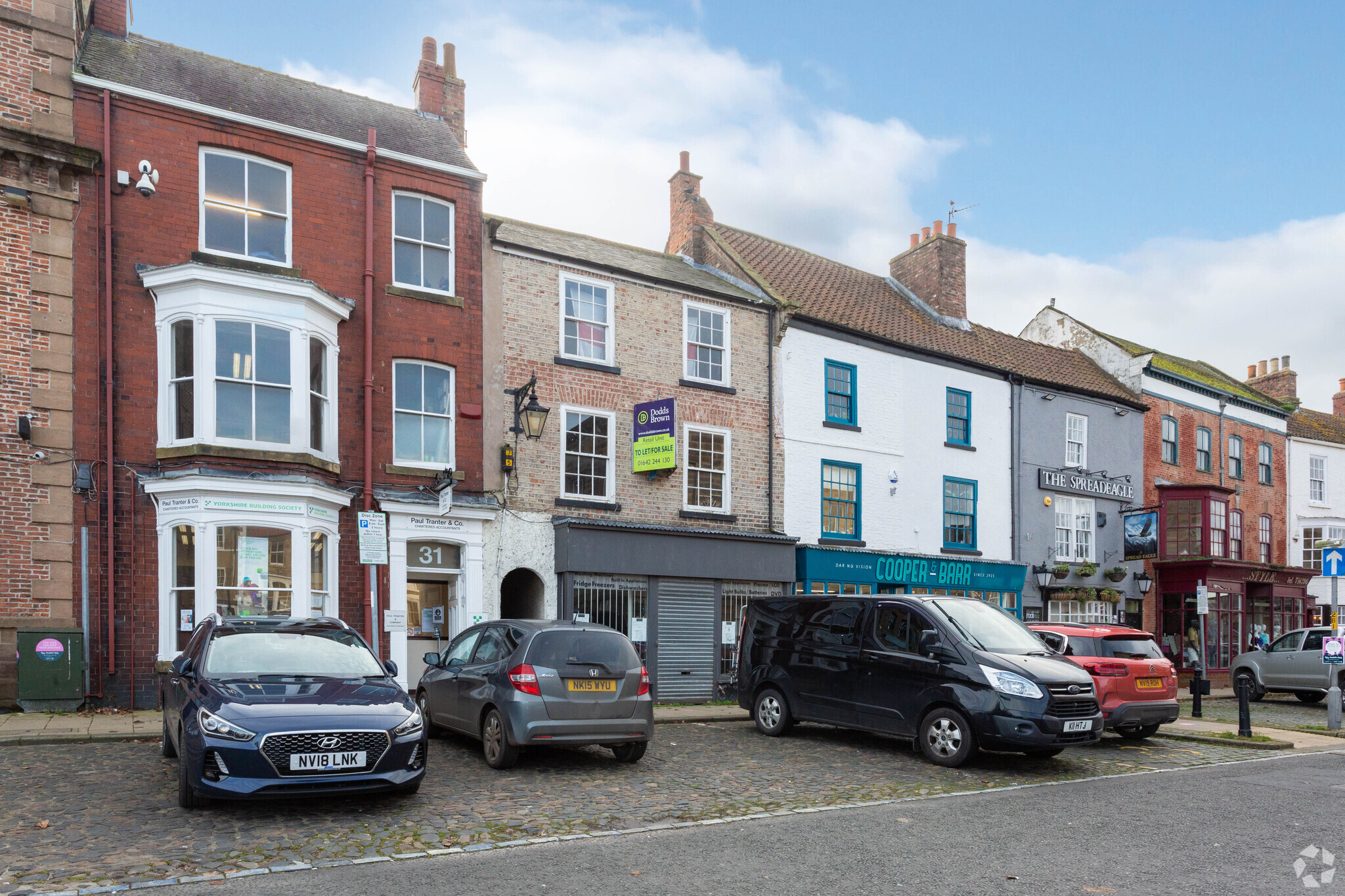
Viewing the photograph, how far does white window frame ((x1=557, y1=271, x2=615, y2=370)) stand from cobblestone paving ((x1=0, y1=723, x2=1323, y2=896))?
27.4ft

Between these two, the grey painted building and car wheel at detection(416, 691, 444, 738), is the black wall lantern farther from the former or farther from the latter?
the grey painted building

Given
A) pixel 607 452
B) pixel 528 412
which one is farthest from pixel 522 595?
pixel 528 412

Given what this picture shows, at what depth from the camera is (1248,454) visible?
111 ft

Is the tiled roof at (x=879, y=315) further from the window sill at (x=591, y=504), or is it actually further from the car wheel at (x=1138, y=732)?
the car wheel at (x=1138, y=732)

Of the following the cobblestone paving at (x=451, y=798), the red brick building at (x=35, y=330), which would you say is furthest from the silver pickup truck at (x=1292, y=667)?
the red brick building at (x=35, y=330)

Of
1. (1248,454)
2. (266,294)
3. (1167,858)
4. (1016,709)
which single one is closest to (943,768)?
(1016,709)

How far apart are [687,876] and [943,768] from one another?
5332 millimetres

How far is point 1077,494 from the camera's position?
91.1 ft

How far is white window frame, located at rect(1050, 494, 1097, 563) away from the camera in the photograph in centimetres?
2736

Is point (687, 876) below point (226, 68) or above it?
below

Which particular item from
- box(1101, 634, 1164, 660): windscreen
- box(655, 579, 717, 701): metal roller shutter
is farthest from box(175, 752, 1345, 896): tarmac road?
box(655, 579, 717, 701): metal roller shutter

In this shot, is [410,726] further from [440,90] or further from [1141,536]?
[1141,536]

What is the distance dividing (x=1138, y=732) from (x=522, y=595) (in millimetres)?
10660

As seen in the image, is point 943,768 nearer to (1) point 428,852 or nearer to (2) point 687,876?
(2) point 687,876
